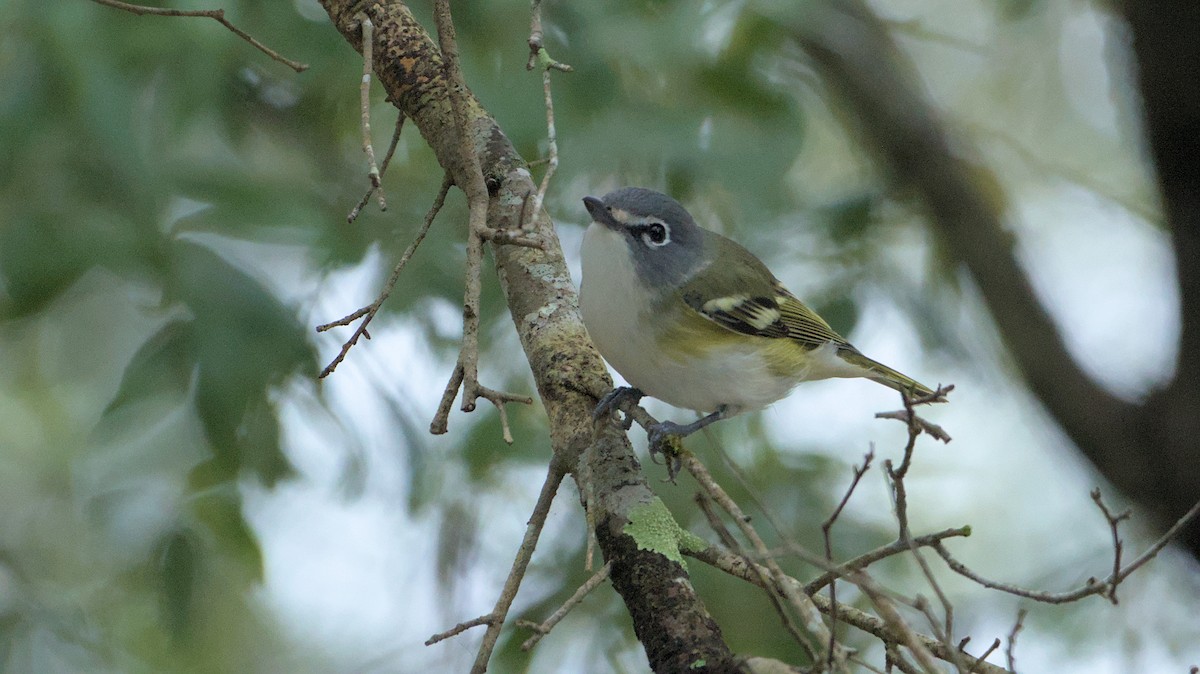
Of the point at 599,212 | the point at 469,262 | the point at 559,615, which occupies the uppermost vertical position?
the point at 469,262

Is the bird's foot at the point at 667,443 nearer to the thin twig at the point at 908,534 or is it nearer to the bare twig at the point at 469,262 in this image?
the bare twig at the point at 469,262

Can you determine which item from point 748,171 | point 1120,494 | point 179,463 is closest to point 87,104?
point 179,463

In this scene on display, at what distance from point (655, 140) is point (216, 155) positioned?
5.23 ft

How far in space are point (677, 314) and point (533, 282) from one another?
567mm

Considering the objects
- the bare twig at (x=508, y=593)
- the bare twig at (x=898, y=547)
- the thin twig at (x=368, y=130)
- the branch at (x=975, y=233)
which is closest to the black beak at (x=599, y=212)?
the thin twig at (x=368, y=130)

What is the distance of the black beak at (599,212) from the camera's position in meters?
3.19

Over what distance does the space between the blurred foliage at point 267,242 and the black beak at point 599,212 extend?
0.34 metres

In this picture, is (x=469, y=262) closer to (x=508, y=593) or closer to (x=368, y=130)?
(x=368, y=130)

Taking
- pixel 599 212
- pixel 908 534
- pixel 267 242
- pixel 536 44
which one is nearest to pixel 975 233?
pixel 599 212

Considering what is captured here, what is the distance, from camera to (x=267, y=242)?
3.40 m

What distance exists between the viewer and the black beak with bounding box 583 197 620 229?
3.19 m

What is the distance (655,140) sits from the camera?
12.0 feet

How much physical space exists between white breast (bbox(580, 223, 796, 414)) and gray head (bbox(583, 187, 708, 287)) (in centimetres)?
4

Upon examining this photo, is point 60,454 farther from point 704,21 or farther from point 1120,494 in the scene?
point 1120,494
